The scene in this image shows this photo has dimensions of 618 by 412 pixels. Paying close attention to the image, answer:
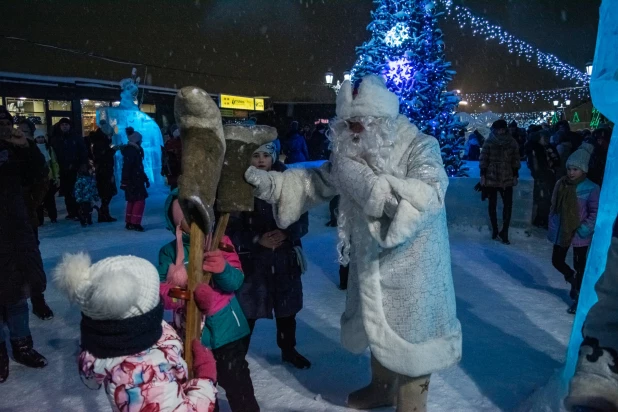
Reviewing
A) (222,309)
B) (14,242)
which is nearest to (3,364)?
(14,242)

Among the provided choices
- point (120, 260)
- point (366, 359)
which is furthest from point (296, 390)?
point (120, 260)

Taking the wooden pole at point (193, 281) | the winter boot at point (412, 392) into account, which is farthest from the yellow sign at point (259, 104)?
the wooden pole at point (193, 281)

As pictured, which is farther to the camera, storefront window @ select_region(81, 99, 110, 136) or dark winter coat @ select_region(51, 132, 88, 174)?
storefront window @ select_region(81, 99, 110, 136)

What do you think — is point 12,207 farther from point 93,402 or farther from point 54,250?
point 54,250

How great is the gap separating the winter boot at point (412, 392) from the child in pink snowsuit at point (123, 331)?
1.31 meters

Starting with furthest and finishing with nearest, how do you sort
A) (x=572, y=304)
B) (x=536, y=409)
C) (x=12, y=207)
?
(x=572, y=304) → (x=12, y=207) → (x=536, y=409)

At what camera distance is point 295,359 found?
3771 mm

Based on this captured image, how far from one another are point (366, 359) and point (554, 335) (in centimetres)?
167

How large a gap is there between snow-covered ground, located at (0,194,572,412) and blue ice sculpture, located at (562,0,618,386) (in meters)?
0.82

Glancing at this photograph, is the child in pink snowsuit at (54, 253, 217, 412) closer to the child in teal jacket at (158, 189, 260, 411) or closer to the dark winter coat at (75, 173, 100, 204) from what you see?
the child in teal jacket at (158, 189, 260, 411)

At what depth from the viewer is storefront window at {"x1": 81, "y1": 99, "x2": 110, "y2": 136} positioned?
21.8m

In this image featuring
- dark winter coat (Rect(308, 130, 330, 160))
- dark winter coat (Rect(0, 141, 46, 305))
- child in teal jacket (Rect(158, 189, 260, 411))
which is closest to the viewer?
child in teal jacket (Rect(158, 189, 260, 411))

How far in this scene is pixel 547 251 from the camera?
7098 mm

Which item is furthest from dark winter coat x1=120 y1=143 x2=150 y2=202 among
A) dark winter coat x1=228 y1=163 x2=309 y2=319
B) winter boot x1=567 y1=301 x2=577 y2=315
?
winter boot x1=567 y1=301 x2=577 y2=315
